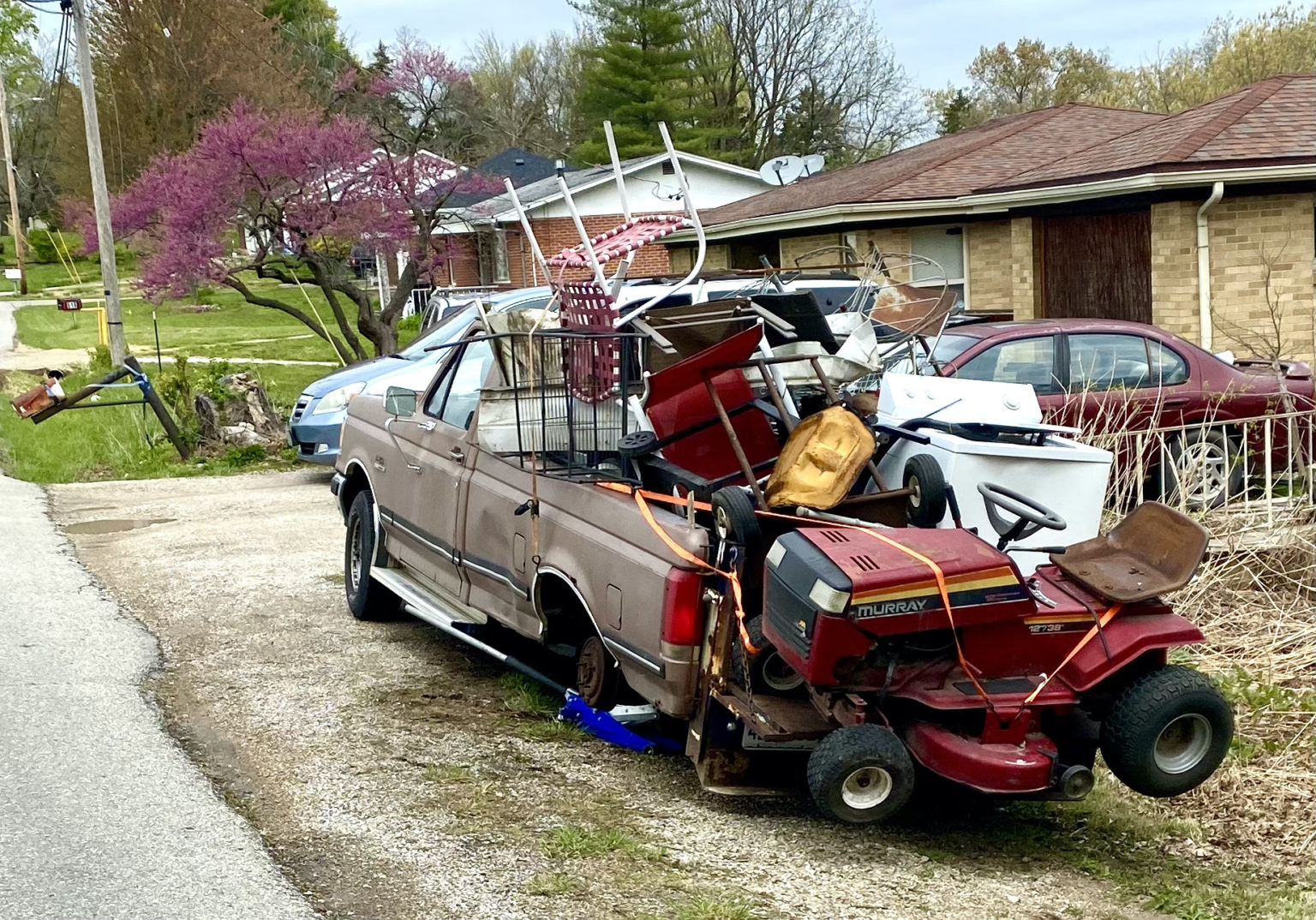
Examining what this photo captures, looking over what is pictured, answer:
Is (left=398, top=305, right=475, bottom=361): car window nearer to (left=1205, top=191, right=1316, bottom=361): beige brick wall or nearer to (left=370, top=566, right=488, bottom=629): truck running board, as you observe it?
(left=370, top=566, right=488, bottom=629): truck running board

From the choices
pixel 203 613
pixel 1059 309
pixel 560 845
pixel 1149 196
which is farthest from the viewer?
pixel 1059 309

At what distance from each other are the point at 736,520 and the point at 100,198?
1835 centimetres

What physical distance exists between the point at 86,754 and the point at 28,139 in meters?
79.8

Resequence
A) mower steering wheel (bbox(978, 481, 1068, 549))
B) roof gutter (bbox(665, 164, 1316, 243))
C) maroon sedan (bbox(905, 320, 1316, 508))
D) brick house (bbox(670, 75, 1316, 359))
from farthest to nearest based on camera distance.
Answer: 1. brick house (bbox(670, 75, 1316, 359))
2. roof gutter (bbox(665, 164, 1316, 243))
3. maroon sedan (bbox(905, 320, 1316, 508))
4. mower steering wheel (bbox(978, 481, 1068, 549))

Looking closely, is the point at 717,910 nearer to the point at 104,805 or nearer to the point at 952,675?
the point at 952,675

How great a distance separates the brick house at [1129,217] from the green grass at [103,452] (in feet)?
28.8

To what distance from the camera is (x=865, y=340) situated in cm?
620

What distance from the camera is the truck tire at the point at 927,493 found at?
209 inches

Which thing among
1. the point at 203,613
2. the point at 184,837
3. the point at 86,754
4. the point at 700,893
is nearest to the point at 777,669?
the point at 700,893

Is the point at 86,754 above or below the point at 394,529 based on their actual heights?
below

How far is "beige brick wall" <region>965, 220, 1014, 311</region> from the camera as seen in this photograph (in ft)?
59.0

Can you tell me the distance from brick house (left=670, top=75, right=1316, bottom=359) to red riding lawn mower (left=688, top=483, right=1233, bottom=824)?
7.02 meters

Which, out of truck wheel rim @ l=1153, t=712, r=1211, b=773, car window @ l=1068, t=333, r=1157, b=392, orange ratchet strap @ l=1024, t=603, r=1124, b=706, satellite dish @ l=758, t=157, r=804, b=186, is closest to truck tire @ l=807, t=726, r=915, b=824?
orange ratchet strap @ l=1024, t=603, r=1124, b=706

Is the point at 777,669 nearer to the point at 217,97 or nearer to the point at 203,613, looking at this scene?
the point at 203,613
